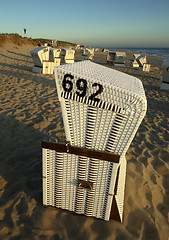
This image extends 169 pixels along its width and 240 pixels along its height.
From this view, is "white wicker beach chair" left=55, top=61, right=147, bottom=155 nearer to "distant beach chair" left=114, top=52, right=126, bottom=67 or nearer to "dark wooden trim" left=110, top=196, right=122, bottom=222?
"dark wooden trim" left=110, top=196, right=122, bottom=222

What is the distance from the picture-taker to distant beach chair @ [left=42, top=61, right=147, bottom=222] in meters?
1.23

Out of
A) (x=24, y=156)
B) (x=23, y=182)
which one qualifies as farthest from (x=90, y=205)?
(x=24, y=156)

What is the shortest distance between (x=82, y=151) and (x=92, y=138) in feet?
0.50

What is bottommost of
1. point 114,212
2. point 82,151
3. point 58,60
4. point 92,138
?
point 114,212

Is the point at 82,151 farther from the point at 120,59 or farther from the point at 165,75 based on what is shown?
the point at 120,59

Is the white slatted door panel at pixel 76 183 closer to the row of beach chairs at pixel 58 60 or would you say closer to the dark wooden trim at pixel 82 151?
the dark wooden trim at pixel 82 151

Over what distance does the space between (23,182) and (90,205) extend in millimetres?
998

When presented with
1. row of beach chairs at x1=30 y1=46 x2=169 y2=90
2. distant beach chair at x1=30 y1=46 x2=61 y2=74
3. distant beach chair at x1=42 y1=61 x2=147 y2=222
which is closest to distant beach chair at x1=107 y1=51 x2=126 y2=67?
row of beach chairs at x1=30 y1=46 x2=169 y2=90

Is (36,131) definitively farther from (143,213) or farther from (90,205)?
(143,213)

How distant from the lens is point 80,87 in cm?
124

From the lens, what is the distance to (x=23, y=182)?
218cm

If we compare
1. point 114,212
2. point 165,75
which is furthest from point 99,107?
point 165,75

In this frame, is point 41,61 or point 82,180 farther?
point 41,61

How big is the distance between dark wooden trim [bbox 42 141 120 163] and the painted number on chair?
489 mm
